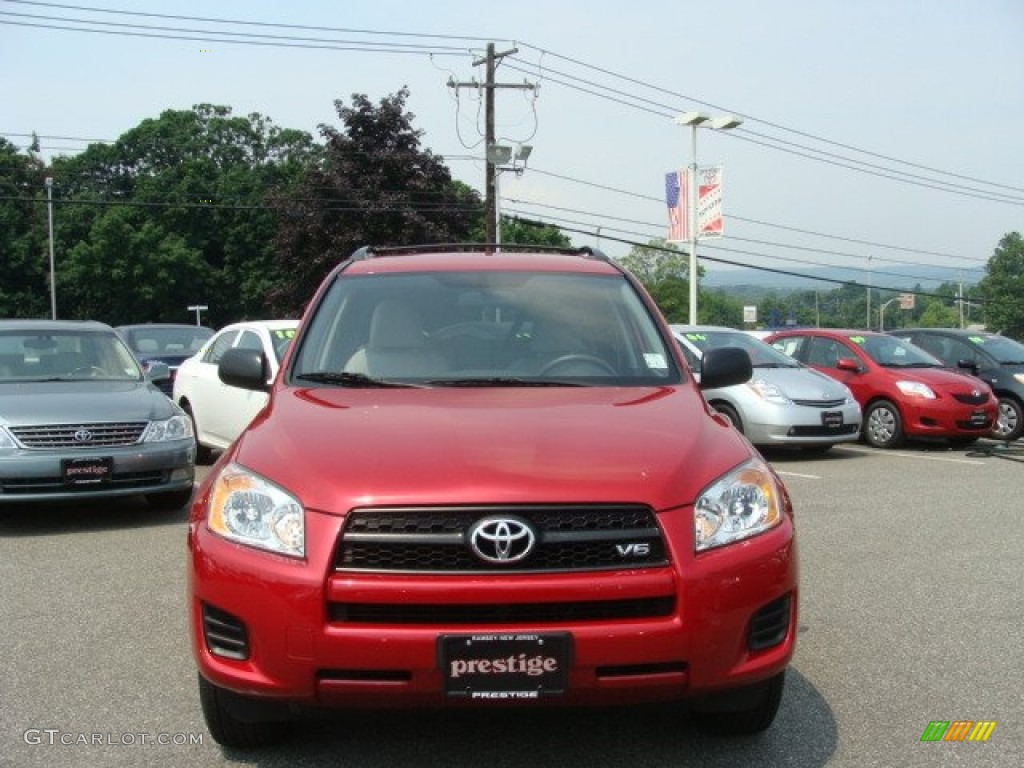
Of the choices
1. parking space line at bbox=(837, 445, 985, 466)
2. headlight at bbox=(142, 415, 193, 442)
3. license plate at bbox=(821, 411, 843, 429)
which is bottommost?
parking space line at bbox=(837, 445, 985, 466)

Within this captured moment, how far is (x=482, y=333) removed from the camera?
14.6 ft

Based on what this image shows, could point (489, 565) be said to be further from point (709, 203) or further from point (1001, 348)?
point (709, 203)

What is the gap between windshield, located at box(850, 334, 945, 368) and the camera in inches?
575

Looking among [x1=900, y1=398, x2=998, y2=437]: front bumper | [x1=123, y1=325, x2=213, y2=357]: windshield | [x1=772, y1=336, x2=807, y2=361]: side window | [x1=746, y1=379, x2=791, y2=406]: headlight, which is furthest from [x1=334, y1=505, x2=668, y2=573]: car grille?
[x1=123, y1=325, x2=213, y2=357]: windshield

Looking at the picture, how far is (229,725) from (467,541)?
1.10m

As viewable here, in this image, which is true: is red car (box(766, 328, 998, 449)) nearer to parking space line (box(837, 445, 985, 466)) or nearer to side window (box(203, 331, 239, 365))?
parking space line (box(837, 445, 985, 466))

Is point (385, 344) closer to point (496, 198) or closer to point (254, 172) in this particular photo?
point (496, 198)

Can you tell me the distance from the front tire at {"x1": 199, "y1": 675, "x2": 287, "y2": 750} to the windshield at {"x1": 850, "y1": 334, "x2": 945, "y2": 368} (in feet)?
40.4

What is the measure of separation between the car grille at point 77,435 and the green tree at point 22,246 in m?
60.4

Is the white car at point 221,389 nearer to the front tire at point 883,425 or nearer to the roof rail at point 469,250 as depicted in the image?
the roof rail at point 469,250

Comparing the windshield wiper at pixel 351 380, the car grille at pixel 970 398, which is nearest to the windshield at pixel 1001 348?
the car grille at pixel 970 398

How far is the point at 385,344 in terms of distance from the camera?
174 inches

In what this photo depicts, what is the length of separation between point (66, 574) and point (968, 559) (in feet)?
17.9

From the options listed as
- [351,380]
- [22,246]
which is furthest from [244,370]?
[22,246]
